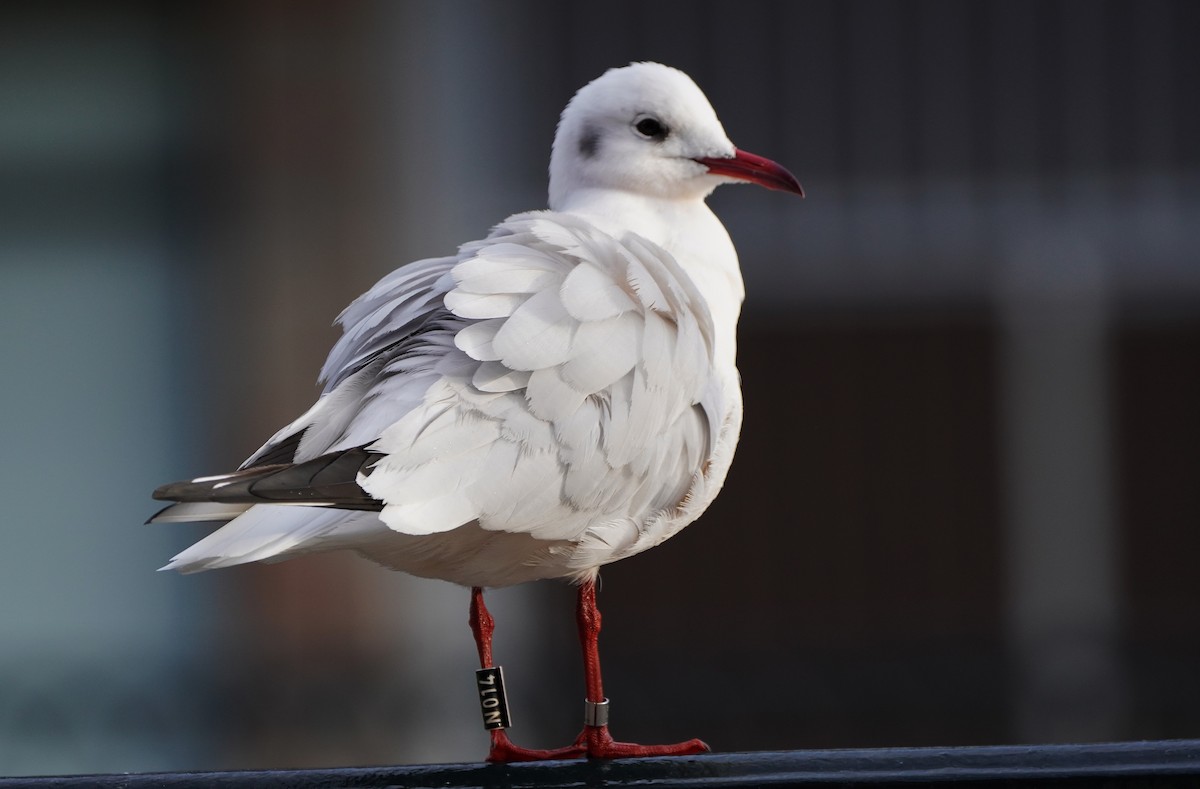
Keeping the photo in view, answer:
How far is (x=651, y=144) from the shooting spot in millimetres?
3018

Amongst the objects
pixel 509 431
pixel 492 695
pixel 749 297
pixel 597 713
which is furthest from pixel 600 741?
pixel 749 297

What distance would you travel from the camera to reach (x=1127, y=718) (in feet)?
19.8

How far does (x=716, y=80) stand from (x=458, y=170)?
40.2 inches

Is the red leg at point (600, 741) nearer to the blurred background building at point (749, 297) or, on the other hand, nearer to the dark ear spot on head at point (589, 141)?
the dark ear spot on head at point (589, 141)

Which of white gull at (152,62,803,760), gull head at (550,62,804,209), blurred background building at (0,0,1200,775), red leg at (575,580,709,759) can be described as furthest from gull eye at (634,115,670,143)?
blurred background building at (0,0,1200,775)

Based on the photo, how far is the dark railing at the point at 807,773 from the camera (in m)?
1.88

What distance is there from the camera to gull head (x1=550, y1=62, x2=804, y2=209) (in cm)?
301

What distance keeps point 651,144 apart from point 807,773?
4.63ft

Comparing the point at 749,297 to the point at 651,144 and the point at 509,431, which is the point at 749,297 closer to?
the point at 651,144

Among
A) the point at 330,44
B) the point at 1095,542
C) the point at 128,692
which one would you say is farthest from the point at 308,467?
the point at 1095,542

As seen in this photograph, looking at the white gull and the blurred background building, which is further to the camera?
the blurred background building

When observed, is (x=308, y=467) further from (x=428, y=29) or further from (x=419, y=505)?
(x=428, y=29)

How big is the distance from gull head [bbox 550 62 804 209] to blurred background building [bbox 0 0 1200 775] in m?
3.23

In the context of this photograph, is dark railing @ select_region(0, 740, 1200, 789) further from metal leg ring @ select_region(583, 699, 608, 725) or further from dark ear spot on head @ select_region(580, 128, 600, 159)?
dark ear spot on head @ select_region(580, 128, 600, 159)
